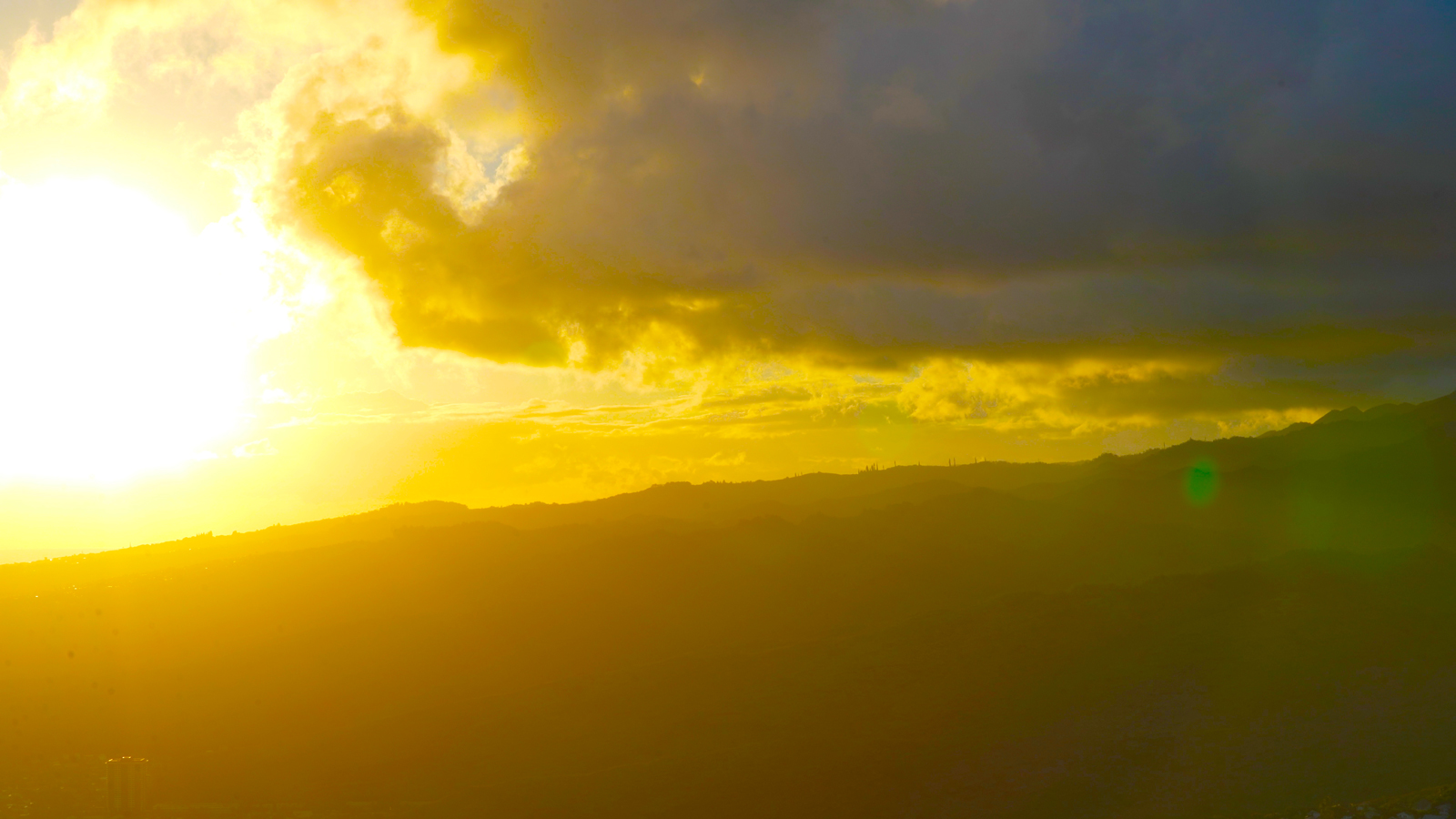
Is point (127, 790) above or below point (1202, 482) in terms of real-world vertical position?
below

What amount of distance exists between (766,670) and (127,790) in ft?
84.1

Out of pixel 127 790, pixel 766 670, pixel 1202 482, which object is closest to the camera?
pixel 127 790

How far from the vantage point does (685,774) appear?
3519 cm

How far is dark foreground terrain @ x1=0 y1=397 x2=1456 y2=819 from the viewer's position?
33938mm

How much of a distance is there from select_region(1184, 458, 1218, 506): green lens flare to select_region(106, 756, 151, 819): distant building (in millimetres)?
91694

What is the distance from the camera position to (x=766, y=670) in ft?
150

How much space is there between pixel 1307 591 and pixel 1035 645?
16895 mm

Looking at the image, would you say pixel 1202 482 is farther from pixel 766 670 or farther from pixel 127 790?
pixel 127 790

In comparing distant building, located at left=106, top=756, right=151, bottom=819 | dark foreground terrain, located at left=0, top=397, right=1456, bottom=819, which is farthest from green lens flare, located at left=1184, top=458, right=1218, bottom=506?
distant building, located at left=106, top=756, right=151, bottom=819

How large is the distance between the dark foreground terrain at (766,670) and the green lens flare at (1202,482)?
4514mm

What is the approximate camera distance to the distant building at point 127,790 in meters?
33.9

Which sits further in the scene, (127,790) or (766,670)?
(766,670)

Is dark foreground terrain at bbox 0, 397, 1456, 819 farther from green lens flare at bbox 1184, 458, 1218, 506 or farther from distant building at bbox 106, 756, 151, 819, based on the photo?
green lens flare at bbox 1184, 458, 1218, 506

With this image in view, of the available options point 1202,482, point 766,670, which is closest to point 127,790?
point 766,670
